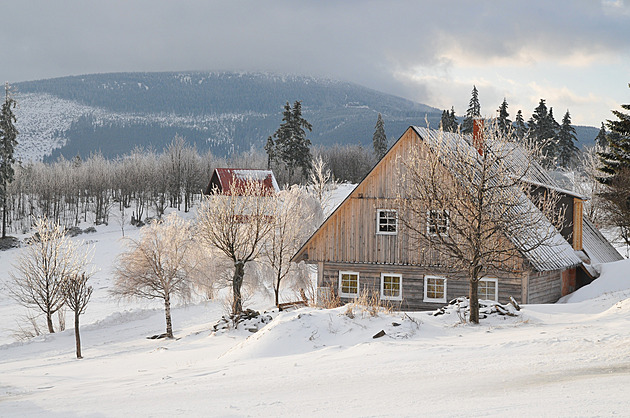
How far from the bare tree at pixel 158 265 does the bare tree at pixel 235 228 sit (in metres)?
1.88

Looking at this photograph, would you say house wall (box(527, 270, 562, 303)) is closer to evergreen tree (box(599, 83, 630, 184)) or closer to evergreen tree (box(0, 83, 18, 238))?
evergreen tree (box(599, 83, 630, 184))

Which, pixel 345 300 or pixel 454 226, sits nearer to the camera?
pixel 454 226

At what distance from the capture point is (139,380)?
12.9m

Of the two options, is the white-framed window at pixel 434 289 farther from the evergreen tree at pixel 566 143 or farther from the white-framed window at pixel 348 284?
the evergreen tree at pixel 566 143

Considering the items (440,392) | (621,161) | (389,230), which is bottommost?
(440,392)

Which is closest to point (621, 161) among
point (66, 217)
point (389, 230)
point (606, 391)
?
point (389, 230)

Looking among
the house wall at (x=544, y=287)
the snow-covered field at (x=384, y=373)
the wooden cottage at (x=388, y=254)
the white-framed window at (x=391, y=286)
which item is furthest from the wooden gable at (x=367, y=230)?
the snow-covered field at (x=384, y=373)

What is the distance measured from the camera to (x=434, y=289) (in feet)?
79.0

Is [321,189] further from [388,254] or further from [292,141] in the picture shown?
[388,254]

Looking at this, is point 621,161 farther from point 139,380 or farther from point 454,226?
point 139,380

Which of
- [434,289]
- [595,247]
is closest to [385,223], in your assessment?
[434,289]

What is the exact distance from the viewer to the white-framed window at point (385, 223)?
24.2 meters

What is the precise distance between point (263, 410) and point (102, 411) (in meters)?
3.11

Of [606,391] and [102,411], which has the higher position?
[606,391]
